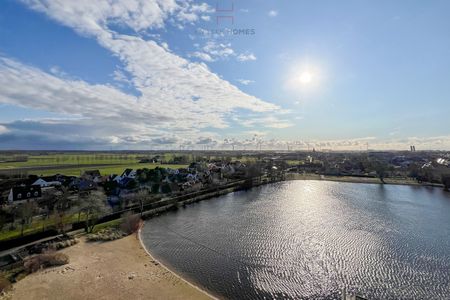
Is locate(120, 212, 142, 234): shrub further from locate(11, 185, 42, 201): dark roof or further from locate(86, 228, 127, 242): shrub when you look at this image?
locate(11, 185, 42, 201): dark roof

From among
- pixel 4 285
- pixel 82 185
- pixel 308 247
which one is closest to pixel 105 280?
pixel 4 285

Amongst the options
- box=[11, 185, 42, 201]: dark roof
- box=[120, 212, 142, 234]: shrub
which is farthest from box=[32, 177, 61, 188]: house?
A: box=[120, 212, 142, 234]: shrub

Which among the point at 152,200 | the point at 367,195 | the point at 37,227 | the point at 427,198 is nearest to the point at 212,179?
the point at 152,200

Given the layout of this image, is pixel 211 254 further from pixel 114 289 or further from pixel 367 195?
pixel 367 195

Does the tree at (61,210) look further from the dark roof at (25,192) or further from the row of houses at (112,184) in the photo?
the row of houses at (112,184)

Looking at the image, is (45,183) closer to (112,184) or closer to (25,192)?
(25,192)

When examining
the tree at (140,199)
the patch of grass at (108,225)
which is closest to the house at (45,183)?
the tree at (140,199)
